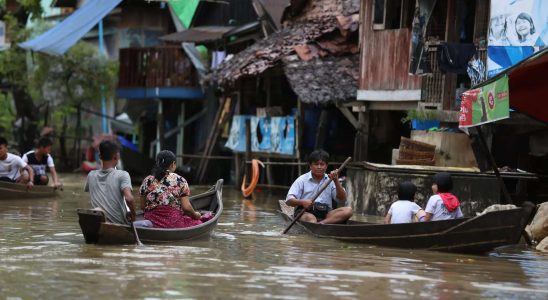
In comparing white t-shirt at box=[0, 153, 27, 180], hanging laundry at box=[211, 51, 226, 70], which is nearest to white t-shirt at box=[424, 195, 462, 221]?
white t-shirt at box=[0, 153, 27, 180]

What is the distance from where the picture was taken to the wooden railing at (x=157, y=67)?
95.5 feet

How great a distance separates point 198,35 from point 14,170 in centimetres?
961

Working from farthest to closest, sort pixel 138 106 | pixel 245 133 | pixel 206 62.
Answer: pixel 138 106 < pixel 206 62 < pixel 245 133

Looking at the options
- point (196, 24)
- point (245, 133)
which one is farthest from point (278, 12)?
point (196, 24)

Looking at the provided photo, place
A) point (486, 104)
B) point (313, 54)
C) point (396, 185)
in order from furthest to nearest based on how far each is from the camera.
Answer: point (313, 54)
point (396, 185)
point (486, 104)

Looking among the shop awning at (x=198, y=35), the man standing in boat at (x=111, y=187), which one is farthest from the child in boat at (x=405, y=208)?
the shop awning at (x=198, y=35)

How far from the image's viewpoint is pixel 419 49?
1805 centimetres

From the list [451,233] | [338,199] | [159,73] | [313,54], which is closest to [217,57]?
[159,73]

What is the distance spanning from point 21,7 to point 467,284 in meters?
25.3

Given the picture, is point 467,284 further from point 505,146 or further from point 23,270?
point 505,146

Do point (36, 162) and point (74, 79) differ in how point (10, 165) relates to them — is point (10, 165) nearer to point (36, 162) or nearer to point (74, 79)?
point (36, 162)

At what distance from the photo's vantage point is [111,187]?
11172 mm

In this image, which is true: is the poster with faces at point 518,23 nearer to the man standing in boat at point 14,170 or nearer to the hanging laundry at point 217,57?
the man standing in boat at point 14,170

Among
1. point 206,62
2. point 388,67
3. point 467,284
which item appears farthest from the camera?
point 206,62
